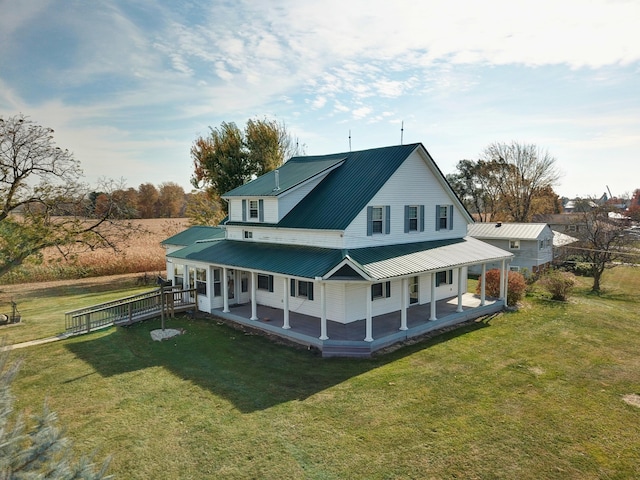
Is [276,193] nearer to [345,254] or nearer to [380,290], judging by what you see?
[345,254]

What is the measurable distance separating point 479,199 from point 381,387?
5330cm

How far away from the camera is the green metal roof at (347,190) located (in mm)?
17200

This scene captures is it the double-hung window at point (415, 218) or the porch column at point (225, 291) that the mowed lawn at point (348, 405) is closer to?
the porch column at point (225, 291)

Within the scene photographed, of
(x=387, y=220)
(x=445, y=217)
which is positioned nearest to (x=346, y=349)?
(x=387, y=220)

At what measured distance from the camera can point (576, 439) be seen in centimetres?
896

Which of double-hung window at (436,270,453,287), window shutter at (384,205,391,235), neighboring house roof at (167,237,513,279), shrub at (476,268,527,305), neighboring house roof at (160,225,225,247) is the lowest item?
shrub at (476,268,527,305)

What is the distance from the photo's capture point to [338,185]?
19609 millimetres

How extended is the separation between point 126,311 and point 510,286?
19.4 meters

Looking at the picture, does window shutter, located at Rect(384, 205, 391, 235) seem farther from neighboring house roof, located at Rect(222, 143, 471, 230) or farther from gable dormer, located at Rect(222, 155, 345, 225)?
gable dormer, located at Rect(222, 155, 345, 225)

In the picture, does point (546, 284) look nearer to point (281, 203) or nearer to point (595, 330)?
point (595, 330)

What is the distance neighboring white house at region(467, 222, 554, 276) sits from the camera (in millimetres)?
32688

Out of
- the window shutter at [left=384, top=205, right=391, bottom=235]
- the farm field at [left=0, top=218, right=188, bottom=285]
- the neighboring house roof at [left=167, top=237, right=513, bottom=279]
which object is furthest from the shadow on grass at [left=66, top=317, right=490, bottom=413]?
the farm field at [left=0, top=218, right=188, bottom=285]

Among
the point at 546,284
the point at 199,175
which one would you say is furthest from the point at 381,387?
the point at 199,175

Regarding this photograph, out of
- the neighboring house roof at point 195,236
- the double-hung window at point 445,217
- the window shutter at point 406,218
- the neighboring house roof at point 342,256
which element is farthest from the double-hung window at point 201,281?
the double-hung window at point 445,217
